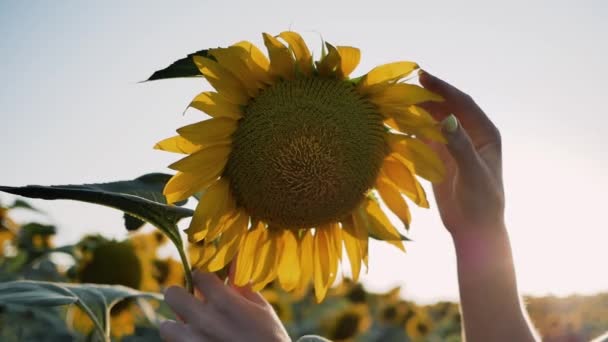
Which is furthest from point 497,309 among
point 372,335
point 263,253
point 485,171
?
point 372,335

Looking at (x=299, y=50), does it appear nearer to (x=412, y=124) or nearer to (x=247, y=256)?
(x=412, y=124)

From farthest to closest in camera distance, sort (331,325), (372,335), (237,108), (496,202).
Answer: (372,335)
(331,325)
(496,202)
(237,108)

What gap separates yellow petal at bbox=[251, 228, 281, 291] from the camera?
4.75ft

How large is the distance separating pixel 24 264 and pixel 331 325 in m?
2.58

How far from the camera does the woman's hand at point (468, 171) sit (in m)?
1.41

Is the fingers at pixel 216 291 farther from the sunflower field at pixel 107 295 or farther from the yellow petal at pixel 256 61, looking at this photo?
the yellow petal at pixel 256 61

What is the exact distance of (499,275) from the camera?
1.68 meters

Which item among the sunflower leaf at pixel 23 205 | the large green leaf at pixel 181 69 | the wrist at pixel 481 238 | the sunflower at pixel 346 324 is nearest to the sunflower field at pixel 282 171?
the large green leaf at pixel 181 69

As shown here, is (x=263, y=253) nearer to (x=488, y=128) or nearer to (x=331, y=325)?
(x=488, y=128)

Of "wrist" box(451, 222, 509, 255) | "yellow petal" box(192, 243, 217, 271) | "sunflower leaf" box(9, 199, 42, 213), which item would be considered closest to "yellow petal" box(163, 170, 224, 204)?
"yellow petal" box(192, 243, 217, 271)

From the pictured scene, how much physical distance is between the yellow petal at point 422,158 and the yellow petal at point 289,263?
0.98 feet

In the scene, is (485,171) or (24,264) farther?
(24,264)

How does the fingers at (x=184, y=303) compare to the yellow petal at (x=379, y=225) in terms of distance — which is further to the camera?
the yellow petal at (x=379, y=225)

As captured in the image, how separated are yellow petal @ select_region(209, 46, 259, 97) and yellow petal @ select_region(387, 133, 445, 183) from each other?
313mm
